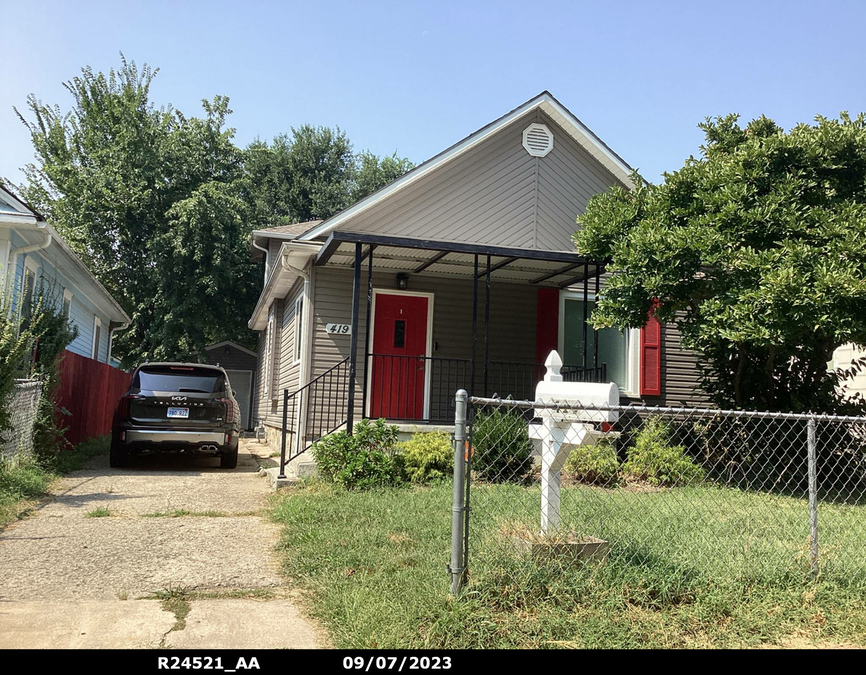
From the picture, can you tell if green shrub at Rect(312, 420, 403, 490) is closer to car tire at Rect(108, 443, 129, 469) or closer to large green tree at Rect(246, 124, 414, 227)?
car tire at Rect(108, 443, 129, 469)

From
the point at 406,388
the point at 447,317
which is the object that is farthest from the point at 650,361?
the point at 406,388

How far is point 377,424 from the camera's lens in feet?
27.9

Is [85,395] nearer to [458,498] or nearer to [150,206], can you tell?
[458,498]

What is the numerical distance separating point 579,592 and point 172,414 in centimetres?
739

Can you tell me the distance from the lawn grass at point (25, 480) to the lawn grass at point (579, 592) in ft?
8.96

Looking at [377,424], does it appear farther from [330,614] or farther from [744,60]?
[744,60]

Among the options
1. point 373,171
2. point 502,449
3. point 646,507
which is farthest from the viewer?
point 373,171

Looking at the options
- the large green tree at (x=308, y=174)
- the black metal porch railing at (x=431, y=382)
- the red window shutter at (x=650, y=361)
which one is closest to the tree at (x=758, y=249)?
the black metal porch railing at (x=431, y=382)

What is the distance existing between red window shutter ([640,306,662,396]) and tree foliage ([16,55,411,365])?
14.8m

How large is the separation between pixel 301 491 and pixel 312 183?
2864 centimetres

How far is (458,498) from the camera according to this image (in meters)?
3.59

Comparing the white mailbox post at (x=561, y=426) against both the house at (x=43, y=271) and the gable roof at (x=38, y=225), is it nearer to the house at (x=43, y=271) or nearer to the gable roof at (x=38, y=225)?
the house at (x=43, y=271)

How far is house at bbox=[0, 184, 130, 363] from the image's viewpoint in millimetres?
10039
